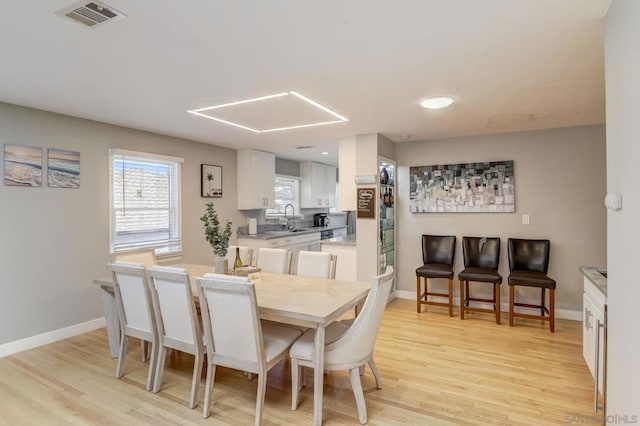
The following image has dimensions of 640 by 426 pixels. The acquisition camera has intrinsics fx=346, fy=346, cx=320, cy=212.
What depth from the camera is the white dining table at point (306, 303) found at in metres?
2.11

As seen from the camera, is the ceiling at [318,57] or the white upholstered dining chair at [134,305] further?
the white upholstered dining chair at [134,305]

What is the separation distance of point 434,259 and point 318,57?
336cm

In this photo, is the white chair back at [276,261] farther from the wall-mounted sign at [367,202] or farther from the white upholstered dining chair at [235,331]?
the wall-mounted sign at [367,202]

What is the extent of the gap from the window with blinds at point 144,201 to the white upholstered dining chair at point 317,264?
2.18 m

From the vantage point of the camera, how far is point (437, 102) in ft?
9.79

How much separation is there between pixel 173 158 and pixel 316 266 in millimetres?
2625

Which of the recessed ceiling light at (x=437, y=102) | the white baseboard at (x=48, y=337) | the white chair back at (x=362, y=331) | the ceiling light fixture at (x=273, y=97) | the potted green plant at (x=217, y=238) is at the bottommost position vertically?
the white baseboard at (x=48, y=337)

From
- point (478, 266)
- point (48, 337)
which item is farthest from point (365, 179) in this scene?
point (48, 337)

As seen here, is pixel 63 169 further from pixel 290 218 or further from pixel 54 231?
pixel 290 218

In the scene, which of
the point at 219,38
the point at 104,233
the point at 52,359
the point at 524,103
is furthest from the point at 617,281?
the point at 104,233

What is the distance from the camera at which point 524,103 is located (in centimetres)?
312

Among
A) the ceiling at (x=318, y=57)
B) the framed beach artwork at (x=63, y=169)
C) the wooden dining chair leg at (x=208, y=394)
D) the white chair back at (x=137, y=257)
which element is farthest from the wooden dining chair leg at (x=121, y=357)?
the ceiling at (x=318, y=57)

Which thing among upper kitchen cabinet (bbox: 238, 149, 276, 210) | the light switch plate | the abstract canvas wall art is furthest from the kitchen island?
the light switch plate

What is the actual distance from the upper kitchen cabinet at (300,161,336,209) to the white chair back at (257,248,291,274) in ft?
12.1
